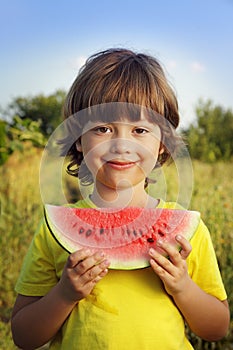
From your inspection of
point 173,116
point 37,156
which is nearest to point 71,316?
point 173,116

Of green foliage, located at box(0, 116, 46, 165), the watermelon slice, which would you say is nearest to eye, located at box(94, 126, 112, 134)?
the watermelon slice

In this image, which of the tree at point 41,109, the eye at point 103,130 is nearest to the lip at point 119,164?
the eye at point 103,130

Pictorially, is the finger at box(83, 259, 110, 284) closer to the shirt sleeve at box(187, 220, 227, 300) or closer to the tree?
the shirt sleeve at box(187, 220, 227, 300)

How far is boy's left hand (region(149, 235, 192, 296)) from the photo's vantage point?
161cm

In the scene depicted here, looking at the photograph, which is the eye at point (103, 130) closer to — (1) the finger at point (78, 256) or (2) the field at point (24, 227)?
(1) the finger at point (78, 256)

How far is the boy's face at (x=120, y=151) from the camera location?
1773 millimetres

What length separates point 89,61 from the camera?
81.1 inches

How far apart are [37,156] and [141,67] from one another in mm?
5926

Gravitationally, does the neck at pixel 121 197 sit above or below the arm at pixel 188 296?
above

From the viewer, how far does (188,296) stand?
68.4 inches

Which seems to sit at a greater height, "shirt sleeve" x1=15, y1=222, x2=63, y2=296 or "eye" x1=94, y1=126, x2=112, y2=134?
"eye" x1=94, y1=126, x2=112, y2=134

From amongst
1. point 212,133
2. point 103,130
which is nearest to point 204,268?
point 103,130

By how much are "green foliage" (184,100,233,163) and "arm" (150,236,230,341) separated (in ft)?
35.2

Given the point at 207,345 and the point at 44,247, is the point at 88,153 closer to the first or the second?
the point at 44,247
